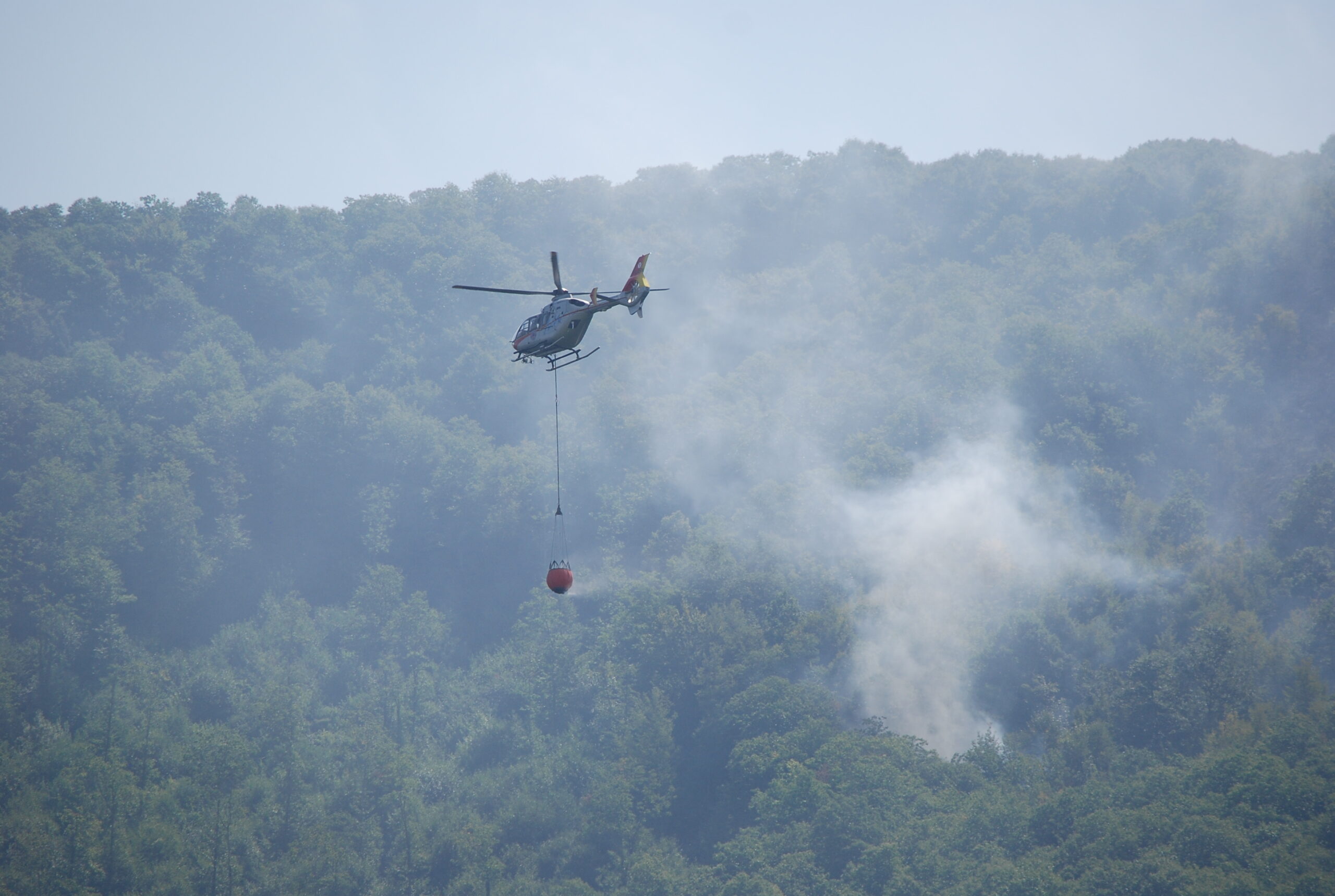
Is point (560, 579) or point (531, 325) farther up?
point (531, 325)

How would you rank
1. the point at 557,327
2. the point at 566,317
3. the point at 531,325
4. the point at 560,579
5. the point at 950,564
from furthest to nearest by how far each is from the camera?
the point at 950,564 → the point at 531,325 → the point at 557,327 → the point at 566,317 → the point at 560,579

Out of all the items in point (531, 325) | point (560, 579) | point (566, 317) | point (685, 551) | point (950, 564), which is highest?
point (566, 317)

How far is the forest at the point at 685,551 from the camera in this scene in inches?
2699

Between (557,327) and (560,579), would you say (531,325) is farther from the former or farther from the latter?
(560,579)

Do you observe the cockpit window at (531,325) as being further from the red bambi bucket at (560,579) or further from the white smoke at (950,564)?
the white smoke at (950,564)

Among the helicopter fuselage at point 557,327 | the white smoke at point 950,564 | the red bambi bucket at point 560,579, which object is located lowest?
the white smoke at point 950,564

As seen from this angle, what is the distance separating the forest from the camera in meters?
68.6

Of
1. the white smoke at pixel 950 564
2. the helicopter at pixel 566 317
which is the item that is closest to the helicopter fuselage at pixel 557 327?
the helicopter at pixel 566 317

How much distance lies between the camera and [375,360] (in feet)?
409

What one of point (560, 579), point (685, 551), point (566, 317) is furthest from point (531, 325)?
point (685, 551)

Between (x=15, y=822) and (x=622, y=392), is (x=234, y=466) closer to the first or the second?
(x=622, y=392)

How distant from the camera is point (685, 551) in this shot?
93.5 metres

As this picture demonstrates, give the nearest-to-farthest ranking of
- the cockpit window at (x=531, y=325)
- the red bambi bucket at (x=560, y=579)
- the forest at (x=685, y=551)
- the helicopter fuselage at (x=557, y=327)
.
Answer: the red bambi bucket at (x=560, y=579)
the helicopter fuselage at (x=557, y=327)
the cockpit window at (x=531, y=325)
the forest at (x=685, y=551)

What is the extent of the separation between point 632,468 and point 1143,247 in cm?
5996
